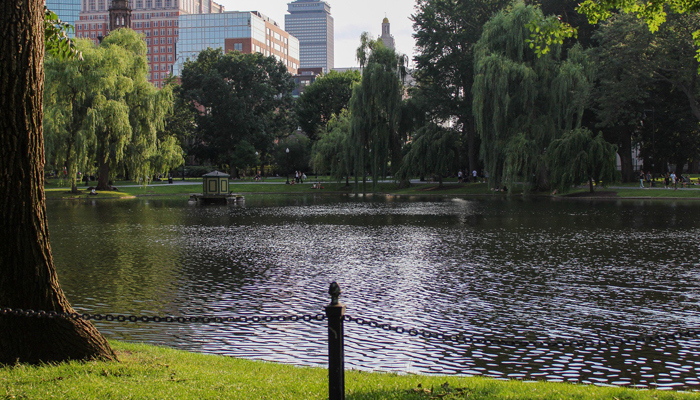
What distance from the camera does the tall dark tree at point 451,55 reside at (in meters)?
54.7

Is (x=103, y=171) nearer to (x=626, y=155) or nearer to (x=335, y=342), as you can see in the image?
(x=626, y=155)

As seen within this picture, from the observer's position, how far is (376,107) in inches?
1987

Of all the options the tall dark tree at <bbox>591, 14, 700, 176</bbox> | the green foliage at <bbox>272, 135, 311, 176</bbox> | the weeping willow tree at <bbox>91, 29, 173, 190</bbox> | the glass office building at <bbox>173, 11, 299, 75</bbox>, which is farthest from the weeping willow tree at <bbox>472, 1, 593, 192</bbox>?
the glass office building at <bbox>173, 11, 299, 75</bbox>

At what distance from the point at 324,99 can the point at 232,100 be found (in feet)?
46.5

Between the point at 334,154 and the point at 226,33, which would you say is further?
the point at 226,33

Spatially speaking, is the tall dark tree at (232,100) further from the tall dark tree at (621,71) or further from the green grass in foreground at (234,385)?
the green grass in foreground at (234,385)

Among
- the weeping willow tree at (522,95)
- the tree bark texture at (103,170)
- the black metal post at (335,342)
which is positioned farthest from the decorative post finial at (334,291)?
the tree bark texture at (103,170)

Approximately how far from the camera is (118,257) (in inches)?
635

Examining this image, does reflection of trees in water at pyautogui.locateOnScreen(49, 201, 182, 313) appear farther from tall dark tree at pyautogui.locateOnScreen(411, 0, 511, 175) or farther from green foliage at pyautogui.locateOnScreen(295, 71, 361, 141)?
green foliage at pyautogui.locateOnScreen(295, 71, 361, 141)

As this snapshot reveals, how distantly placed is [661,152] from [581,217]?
35681 millimetres

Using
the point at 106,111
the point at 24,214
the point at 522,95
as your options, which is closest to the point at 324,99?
the point at 106,111

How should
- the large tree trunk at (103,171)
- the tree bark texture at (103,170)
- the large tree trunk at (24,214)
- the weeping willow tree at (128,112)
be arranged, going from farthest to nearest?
the large tree trunk at (103,171) < the tree bark texture at (103,170) < the weeping willow tree at (128,112) < the large tree trunk at (24,214)

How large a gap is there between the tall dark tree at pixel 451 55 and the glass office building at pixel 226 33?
11445 centimetres

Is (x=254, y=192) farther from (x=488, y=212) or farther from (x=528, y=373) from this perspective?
(x=528, y=373)
